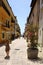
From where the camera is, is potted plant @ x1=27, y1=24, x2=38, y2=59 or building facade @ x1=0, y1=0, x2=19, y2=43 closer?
potted plant @ x1=27, y1=24, x2=38, y2=59

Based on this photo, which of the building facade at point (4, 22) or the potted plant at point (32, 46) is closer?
the potted plant at point (32, 46)

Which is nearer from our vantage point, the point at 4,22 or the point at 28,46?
the point at 28,46

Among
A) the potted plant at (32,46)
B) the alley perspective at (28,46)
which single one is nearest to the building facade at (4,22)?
the alley perspective at (28,46)

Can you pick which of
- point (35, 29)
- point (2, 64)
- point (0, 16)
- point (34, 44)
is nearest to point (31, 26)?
point (35, 29)

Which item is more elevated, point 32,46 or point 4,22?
point 4,22

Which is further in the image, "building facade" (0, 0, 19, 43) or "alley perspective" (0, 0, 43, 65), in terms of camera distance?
"building facade" (0, 0, 19, 43)

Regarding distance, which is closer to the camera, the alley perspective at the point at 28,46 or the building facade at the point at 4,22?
the alley perspective at the point at 28,46

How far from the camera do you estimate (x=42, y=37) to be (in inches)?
1236

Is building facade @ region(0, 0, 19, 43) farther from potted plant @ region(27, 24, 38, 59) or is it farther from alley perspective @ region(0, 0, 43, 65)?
potted plant @ region(27, 24, 38, 59)

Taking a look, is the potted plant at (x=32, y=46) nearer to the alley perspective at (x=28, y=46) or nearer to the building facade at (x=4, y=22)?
the alley perspective at (x=28, y=46)

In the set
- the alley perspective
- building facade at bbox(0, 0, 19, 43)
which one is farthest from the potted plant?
building facade at bbox(0, 0, 19, 43)

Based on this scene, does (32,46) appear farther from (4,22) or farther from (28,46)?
(4,22)

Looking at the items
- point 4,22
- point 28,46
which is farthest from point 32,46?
point 4,22

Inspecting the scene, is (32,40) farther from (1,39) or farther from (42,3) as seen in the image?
(1,39)
